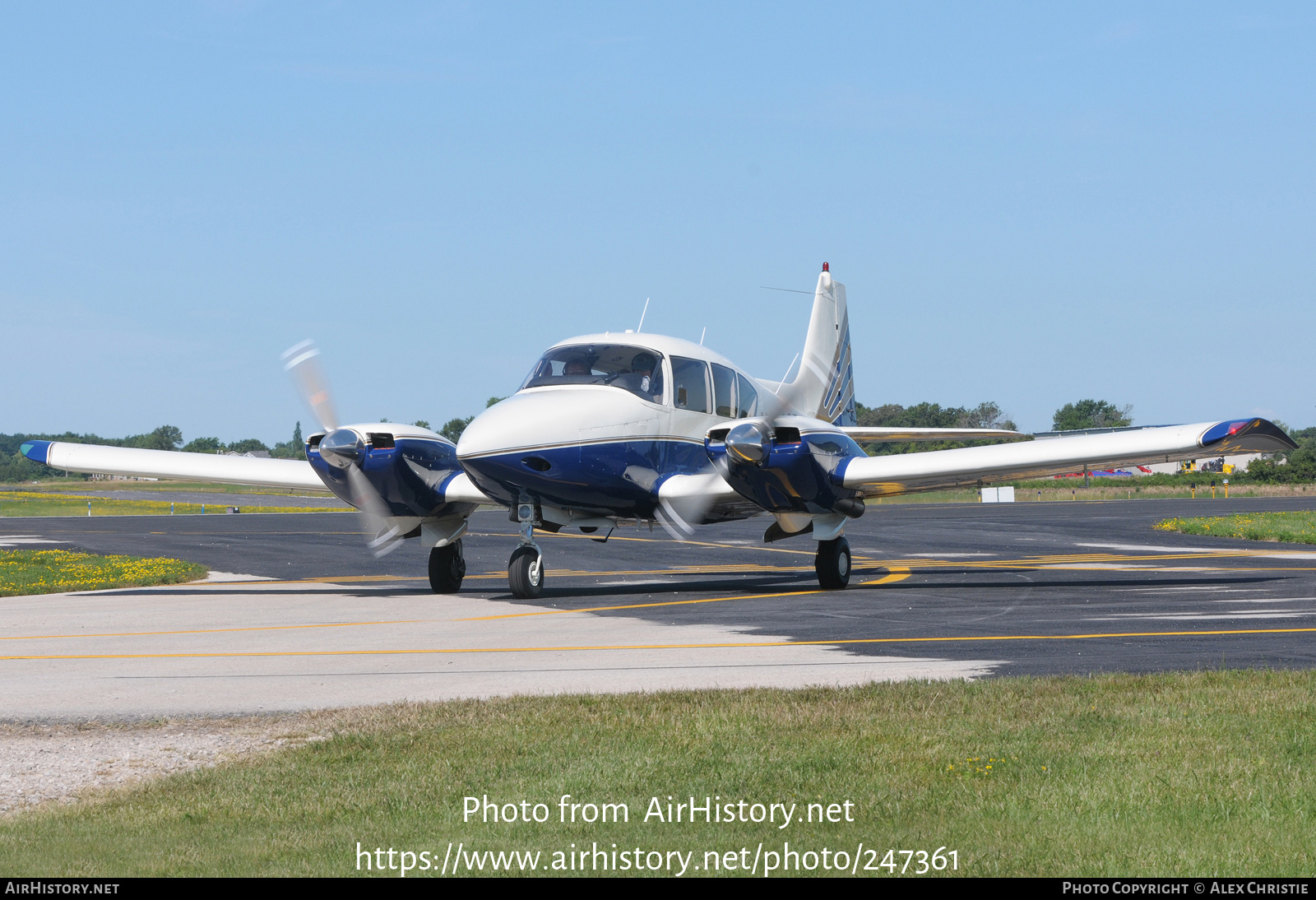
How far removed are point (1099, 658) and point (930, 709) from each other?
331 cm

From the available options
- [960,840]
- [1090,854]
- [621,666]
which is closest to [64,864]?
[960,840]

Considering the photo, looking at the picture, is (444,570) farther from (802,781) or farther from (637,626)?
(802,781)

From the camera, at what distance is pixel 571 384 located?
17609 mm

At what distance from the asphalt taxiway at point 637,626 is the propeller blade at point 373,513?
0.95m

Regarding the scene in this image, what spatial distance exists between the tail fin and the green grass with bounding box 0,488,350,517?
156ft

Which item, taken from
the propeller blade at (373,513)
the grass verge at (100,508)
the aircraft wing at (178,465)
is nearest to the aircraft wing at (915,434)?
the propeller blade at (373,513)

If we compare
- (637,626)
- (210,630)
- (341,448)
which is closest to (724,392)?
(341,448)

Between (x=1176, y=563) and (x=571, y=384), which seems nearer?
(x=571, y=384)

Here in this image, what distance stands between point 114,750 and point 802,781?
4.59 meters

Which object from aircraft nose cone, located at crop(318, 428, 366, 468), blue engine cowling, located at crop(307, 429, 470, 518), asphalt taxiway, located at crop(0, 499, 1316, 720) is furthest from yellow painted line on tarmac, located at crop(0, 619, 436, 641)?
aircraft nose cone, located at crop(318, 428, 366, 468)

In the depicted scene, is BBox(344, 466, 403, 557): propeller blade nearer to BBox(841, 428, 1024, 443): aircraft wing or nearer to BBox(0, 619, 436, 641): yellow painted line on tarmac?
BBox(0, 619, 436, 641): yellow painted line on tarmac

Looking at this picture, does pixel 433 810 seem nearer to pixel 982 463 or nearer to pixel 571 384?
pixel 571 384

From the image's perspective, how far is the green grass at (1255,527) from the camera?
3259cm

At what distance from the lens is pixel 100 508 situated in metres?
75.3
